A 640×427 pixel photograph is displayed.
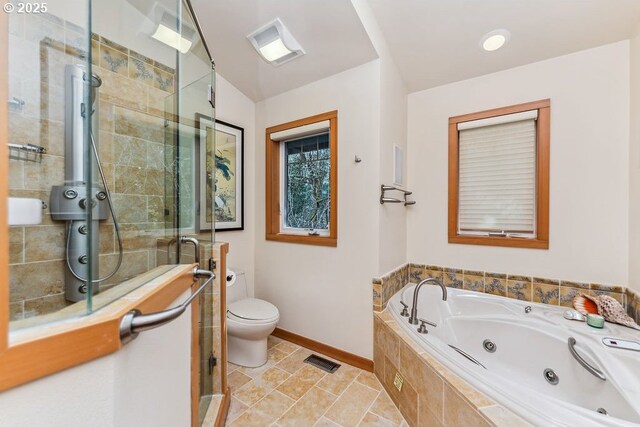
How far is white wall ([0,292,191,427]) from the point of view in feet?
1.40

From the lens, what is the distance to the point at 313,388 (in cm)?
171

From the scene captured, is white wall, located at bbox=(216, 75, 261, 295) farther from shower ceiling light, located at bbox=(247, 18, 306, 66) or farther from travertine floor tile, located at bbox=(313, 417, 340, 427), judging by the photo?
travertine floor tile, located at bbox=(313, 417, 340, 427)

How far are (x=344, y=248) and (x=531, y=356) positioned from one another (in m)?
1.37

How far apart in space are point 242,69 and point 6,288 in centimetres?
224

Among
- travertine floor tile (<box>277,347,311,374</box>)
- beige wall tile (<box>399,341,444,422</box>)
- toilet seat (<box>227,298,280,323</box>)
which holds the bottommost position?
travertine floor tile (<box>277,347,311,374</box>)

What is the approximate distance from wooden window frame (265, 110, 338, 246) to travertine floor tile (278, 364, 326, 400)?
941 mm

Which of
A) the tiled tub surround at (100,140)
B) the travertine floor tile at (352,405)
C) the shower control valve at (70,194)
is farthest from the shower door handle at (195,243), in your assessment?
the travertine floor tile at (352,405)

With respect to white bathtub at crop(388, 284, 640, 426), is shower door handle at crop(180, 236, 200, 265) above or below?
above

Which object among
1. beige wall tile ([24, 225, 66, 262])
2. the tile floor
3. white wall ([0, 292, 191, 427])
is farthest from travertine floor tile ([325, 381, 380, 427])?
beige wall tile ([24, 225, 66, 262])

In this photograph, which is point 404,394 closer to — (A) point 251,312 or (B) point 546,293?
(A) point 251,312

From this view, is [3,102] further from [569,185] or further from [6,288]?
[569,185]

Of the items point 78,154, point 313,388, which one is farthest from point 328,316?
point 78,154

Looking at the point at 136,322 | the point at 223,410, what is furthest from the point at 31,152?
the point at 223,410

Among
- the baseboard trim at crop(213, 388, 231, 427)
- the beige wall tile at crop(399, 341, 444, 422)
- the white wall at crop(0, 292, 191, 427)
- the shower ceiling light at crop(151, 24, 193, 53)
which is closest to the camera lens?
the white wall at crop(0, 292, 191, 427)
